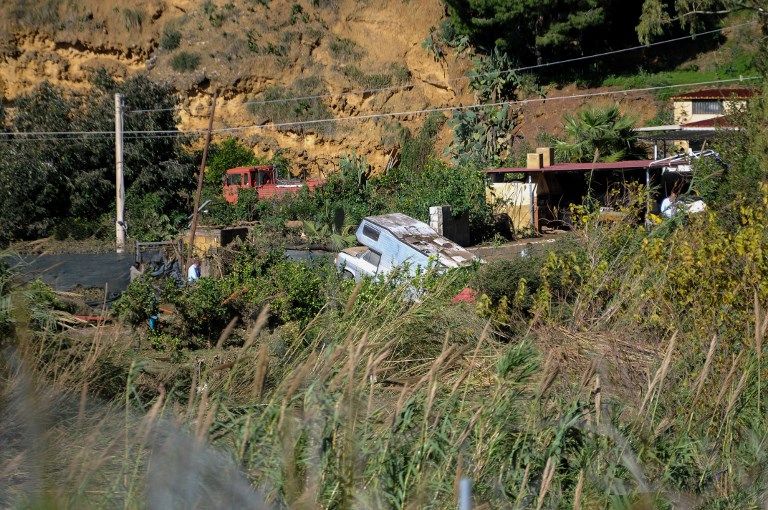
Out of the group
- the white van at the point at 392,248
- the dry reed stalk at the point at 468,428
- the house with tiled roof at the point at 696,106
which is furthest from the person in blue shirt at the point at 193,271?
the house with tiled roof at the point at 696,106

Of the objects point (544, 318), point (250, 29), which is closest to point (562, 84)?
point (250, 29)

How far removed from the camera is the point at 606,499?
4.49 meters

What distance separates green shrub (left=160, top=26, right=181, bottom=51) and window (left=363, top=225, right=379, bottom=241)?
27.8 metres

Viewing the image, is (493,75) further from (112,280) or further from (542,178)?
(112,280)

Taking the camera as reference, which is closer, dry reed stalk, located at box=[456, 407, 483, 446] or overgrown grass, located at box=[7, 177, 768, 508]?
overgrown grass, located at box=[7, 177, 768, 508]

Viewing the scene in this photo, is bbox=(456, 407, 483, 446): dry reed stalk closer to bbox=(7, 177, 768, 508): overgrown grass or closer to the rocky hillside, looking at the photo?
bbox=(7, 177, 768, 508): overgrown grass

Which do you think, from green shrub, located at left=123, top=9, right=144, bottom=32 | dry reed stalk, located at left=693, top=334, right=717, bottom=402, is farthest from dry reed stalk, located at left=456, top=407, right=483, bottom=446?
green shrub, located at left=123, top=9, right=144, bottom=32

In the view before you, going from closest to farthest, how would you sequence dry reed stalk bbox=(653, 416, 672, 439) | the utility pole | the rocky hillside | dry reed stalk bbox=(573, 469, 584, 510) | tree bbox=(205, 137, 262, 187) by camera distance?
1. dry reed stalk bbox=(573, 469, 584, 510)
2. dry reed stalk bbox=(653, 416, 672, 439)
3. the utility pole
4. tree bbox=(205, 137, 262, 187)
5. the rocky hillside

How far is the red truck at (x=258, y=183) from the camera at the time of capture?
112 feet

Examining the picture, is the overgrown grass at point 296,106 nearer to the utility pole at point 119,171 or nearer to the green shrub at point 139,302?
the utility pole at point 119,171

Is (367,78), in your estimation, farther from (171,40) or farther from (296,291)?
(296,291)

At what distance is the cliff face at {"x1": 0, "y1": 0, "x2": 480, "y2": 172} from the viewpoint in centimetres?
4041

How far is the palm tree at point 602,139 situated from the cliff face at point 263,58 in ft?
37.3

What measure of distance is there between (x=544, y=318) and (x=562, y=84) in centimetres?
2995
